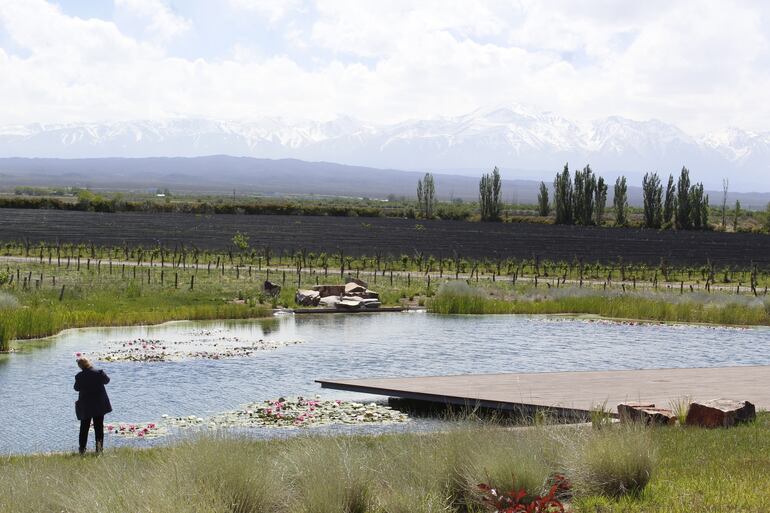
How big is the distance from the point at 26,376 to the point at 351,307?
16998 millimetres

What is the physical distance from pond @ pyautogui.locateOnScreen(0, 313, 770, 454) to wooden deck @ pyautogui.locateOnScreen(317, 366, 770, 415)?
116cm

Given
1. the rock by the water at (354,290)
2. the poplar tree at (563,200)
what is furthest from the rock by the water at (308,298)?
the poplar tree at (563,200)

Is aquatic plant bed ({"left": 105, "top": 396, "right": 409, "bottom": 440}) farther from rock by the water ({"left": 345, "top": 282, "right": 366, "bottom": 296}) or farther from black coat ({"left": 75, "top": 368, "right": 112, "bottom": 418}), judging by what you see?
rock by the water ({"left": 345, "top": 282, "right": 366, "bottom": 296})

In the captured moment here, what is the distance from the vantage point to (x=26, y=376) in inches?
887

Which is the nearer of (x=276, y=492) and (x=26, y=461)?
(x=276, y=492)

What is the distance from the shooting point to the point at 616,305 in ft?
126

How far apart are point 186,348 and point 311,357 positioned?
365cm

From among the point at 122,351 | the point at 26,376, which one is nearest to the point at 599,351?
the point at 122,351

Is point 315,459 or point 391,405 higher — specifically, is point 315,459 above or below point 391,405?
above

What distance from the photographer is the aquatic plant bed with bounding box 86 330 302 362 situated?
25562 millimetres

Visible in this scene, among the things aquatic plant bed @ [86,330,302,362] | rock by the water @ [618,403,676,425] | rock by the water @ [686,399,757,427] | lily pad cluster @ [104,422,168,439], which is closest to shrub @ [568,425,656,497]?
rock by the water @ [618,403,676,425]

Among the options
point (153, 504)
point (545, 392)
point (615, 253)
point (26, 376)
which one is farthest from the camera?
point (615, 253)

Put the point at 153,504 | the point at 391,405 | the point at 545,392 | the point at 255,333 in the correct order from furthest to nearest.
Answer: the point at 255,333 < the point at 391,405 < the point at 545,392 < the point at 153,504

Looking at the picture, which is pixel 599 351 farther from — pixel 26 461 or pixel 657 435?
pixel 26 461
